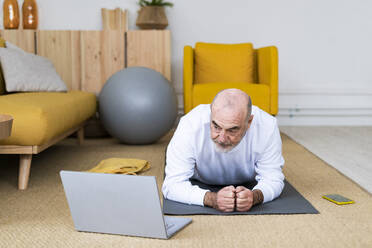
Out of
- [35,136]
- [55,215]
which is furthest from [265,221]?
[35,136]

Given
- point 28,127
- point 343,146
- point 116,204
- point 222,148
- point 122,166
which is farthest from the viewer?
point 343,146

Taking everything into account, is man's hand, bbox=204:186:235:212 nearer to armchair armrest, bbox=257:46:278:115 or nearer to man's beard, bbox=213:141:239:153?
man's beard, bbox=213:141:239:153

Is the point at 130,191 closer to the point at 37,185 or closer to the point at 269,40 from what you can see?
the point at 37,185

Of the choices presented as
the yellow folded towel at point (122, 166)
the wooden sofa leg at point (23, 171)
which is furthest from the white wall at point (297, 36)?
the wooden sofa leg at point (23, 171)

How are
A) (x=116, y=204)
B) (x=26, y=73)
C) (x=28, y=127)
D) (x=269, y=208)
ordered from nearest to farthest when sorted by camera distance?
1. (x=116, y=204)
2. (x=269, y=208)
3. (x=28, y=127)
4. (x=26, y=73)

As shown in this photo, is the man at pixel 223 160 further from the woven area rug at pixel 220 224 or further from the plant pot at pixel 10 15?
the plant pot at pixel 10 15

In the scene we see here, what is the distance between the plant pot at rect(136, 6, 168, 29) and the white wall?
0.37 metres

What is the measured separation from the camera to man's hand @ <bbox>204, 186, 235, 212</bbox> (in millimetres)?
1733

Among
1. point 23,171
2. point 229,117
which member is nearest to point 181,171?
point 229,117

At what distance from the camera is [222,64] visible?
3.90 meters

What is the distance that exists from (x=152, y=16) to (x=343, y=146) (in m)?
2.04

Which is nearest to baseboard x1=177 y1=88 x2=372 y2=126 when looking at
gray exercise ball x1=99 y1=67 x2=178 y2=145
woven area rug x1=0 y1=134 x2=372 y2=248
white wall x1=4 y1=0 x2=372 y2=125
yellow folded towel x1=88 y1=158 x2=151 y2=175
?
white wall x1=4 y1=0 x2=372 y2=125

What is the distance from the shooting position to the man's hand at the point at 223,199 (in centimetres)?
173

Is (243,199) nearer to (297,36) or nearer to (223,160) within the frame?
(223,160)
